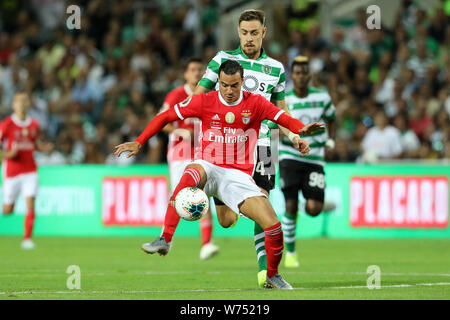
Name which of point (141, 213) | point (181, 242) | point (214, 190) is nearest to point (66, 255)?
point (181, 242)

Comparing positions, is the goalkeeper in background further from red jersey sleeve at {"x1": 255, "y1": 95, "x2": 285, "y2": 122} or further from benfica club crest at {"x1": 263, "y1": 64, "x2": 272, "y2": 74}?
red jersey sleeve at {"x1": 255, "y1": 95, "x2": 285, "y2": 122}

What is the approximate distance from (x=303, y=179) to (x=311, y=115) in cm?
92

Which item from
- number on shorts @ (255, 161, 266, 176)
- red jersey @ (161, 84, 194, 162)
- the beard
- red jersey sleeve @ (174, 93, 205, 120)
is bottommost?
number on shorts @ (255, 161, 266, 176)

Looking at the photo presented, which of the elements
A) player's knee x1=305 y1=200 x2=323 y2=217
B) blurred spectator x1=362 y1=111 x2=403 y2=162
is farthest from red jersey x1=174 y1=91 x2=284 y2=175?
blurred spectator x1=362 y1=111 x2=403 y2=162

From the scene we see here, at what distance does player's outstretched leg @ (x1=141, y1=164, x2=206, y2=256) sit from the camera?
28.8 ft

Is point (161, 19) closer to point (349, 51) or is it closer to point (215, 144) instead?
point (349, 51)

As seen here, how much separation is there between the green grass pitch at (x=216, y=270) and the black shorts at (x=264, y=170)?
1058 mm

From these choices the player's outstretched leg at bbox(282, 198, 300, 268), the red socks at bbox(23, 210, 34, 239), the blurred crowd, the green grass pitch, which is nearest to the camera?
the green grass pitch

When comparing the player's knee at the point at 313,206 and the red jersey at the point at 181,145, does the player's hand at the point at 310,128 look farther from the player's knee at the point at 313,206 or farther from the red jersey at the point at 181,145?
the red jersey at the point at 181,145

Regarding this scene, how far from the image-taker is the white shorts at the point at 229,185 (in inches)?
349

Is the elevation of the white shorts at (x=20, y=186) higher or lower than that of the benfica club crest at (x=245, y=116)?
lower

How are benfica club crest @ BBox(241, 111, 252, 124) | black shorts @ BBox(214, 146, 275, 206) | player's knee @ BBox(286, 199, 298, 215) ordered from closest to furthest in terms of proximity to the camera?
benfica club crest @ BBox(241, 111, 252, 124) < black shorts @ BBox(214, 146, 275, 206) < player's knee @ BBox(286, 199, 298, 215)

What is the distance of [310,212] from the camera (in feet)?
42.0

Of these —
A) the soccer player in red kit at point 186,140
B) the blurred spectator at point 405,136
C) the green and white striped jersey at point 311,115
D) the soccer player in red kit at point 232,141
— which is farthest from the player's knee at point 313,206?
the blurred spectator at point 405,136
